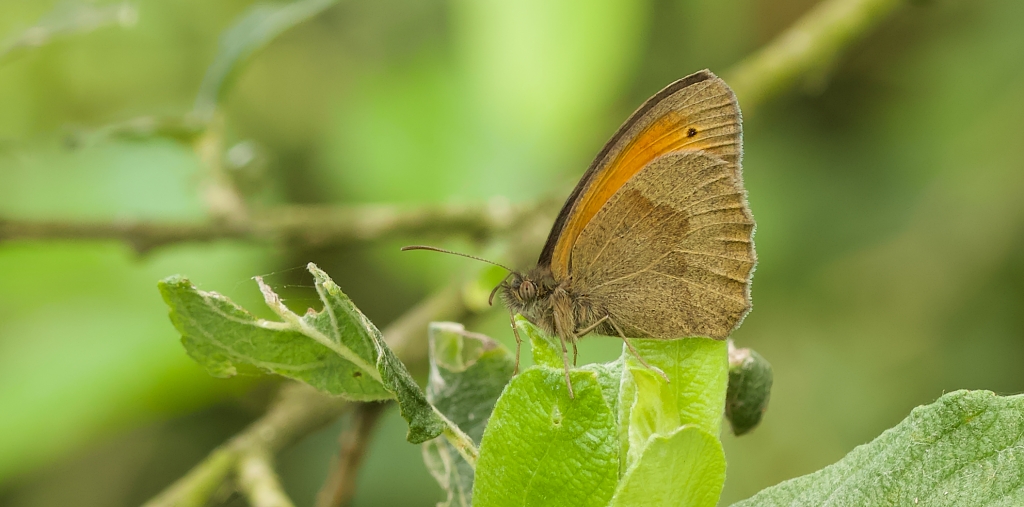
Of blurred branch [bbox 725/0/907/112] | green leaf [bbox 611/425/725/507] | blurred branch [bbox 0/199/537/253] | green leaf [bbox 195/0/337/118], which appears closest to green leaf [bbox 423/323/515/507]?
green leaf [bbox 611/425/725/507]

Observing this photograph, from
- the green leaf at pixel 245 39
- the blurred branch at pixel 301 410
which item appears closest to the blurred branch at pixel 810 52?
the blurred branch at pixel 301 410

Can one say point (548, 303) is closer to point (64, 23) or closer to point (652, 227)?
point (652, 227)

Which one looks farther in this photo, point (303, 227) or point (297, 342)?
point (303, 227)

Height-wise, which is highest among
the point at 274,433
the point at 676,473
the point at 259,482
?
the point at 274,433

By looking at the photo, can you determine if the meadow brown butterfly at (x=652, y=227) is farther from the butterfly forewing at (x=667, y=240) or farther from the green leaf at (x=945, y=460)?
the green leaf at (x=945, y=460)

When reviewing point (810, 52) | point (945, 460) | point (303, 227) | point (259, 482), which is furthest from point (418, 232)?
point (945, 460)
